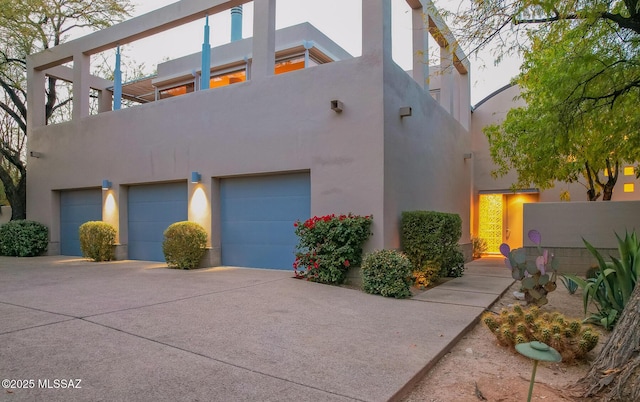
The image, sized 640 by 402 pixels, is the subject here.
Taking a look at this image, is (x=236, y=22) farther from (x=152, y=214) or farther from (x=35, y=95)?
(x=152, y=214)

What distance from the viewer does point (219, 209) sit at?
9922 mm

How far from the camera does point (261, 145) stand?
29.8 feet

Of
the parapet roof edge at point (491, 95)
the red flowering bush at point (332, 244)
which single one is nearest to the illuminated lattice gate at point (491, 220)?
the parapet roof edge at point (491, 95)

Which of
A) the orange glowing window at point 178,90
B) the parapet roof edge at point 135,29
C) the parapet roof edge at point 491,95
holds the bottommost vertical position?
the parapet roof edge at point 491,95

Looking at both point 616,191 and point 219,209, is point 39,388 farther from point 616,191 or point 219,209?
point 616,191

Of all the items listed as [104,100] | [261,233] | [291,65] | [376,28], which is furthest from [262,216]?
[104,100]

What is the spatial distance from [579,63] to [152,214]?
10.6 meters

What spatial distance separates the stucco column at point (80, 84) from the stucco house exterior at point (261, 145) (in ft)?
0.15

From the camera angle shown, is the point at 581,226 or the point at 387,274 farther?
the point at 581,226

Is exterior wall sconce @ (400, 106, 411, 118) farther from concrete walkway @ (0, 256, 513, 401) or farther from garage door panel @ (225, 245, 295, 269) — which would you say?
garage door panel @ (225, 245, 295, 269)

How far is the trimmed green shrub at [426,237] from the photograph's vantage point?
25.1 ft

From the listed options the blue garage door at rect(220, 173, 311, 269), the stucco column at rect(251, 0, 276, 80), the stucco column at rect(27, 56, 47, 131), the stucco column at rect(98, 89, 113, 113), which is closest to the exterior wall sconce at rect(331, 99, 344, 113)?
the blue garage door at rect(220, 173, 311, 269)

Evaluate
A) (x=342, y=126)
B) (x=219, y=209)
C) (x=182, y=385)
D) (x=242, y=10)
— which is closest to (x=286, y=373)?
(x=182, y=385)

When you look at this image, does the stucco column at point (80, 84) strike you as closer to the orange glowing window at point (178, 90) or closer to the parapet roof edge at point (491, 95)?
the orange glowing window at point (178, 90)
